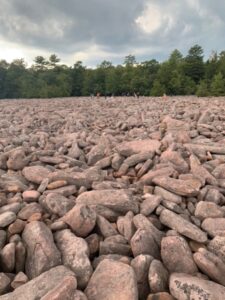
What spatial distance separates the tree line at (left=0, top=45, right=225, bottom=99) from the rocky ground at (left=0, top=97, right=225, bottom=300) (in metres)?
44.2

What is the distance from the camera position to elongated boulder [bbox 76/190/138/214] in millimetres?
4809

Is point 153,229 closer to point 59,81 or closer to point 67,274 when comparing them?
point 67,274

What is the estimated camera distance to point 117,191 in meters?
5.09

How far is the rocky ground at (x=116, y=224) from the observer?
3.39 metres

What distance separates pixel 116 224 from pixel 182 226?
0.88 metres

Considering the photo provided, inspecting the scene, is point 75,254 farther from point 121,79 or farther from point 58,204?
point 121,79

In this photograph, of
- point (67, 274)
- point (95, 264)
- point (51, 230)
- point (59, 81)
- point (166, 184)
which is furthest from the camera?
point (59, 81)

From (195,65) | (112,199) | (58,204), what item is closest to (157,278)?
(112,199)

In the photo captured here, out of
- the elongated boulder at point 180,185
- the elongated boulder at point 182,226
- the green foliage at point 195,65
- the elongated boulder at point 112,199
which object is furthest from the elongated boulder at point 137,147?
the green foliage at point 195,65

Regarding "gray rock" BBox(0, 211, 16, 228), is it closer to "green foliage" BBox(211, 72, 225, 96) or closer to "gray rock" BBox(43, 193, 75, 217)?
"gray rock" BBox(43, 193, 75, 217)

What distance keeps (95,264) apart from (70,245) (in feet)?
1.21

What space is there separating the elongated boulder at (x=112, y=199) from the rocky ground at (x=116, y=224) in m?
0.01

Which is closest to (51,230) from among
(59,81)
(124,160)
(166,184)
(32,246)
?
(32,246)

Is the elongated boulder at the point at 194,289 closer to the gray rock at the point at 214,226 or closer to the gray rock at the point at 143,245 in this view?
the gray rock at the point at 143,245
